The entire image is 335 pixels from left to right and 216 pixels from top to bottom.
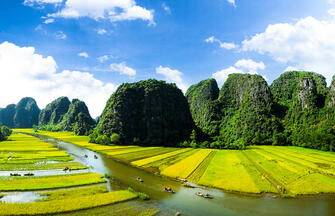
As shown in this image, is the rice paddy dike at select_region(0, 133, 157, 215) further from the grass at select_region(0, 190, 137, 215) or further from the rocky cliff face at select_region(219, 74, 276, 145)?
the rocky cliff face at select_region(219, 74, 276, 145)

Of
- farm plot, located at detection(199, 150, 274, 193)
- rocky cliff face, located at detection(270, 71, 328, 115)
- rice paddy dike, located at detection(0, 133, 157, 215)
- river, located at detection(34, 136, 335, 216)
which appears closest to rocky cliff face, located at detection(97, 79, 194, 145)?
farm plot, located at detection(199, 150, 274, 193)

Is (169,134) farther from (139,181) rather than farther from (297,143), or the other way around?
(139,181)

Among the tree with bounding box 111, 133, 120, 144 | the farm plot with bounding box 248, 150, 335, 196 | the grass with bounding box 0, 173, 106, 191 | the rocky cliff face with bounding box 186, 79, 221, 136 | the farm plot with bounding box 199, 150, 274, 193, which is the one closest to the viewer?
the grass with bounding box 0, 173, 106, 191

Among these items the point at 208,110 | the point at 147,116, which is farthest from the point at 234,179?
the point at 208,110

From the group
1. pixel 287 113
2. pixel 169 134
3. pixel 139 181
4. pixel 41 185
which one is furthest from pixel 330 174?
pixel 287 113

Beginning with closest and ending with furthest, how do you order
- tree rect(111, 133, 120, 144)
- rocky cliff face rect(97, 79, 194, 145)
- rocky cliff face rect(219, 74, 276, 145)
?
tree rect(111, 133, 120, 144) < rocky cliff face rect(97, 79, 194, 145) < rocky cliff face rect(219, 74, 276, 145)

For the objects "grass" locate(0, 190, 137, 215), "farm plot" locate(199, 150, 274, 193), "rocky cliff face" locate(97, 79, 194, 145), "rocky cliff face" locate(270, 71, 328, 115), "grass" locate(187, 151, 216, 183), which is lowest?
"grass" locate(0, 190, 137, 215)

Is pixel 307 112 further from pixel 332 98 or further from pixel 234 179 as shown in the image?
pixel 234 179
